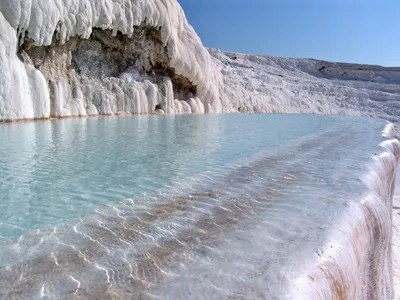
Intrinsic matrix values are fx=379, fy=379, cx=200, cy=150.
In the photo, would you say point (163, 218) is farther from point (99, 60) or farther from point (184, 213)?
point (99, 60)

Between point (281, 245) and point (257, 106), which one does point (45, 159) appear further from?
point (257, 106)

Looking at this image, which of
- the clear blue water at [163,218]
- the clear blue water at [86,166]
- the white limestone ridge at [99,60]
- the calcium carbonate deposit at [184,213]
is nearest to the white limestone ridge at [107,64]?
the white limestone ridge at [99,60]

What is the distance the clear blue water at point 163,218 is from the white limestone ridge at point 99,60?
5350 millimetres

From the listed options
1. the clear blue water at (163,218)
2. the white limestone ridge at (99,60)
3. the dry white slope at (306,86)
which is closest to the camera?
the clear blue water at (163,218)

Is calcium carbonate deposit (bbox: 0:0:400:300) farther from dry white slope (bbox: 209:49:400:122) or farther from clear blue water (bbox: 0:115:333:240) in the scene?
dry white slope (bbox: 209:49:400:122)

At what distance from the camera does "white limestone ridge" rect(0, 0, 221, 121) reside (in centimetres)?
936

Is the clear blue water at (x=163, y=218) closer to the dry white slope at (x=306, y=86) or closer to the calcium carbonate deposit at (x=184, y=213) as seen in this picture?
the calcium carbonate deposit at (x=184, y=213)

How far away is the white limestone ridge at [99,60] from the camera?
368 inches

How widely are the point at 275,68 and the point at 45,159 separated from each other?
118 ft

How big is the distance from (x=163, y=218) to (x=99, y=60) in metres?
13.1

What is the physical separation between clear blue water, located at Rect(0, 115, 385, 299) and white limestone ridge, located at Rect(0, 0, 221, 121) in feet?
17.6

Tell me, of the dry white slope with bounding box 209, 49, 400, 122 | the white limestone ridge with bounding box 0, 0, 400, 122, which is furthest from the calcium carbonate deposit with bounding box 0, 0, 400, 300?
the dry white slope with bounding box 209, 49, 400, 122

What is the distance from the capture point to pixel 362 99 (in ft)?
104

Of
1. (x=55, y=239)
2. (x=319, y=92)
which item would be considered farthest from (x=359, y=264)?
(x=319, y=92)
